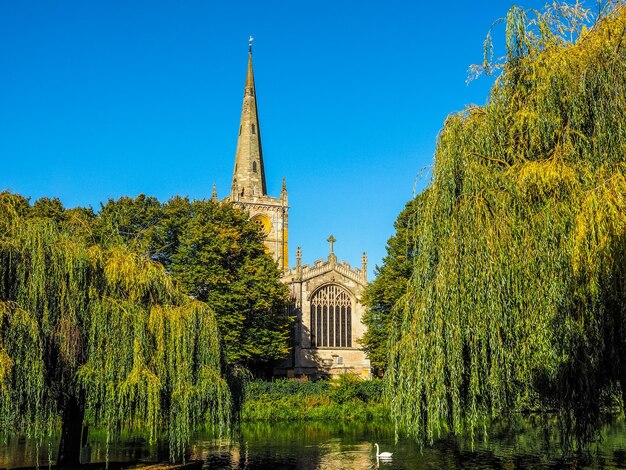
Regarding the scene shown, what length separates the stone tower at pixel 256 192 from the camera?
56.6 metres

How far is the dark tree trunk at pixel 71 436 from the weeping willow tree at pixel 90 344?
0.02 metres

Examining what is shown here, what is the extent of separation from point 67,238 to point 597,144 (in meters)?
11.7

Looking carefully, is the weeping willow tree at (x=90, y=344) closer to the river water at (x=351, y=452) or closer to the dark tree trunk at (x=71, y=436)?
the dark tree trunk at (x=71, y=436)

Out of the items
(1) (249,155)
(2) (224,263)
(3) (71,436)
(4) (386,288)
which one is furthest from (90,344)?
(1) (249,155)

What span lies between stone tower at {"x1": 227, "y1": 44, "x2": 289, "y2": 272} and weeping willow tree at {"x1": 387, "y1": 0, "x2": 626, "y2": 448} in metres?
45.4

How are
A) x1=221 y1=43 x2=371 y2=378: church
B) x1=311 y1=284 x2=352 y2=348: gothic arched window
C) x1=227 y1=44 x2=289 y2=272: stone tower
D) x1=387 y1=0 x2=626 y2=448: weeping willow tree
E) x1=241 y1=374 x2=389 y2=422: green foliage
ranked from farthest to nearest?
x1=227 y1=44 x2=289 y2=272: stone tower, x1=311 y1=284 x2=352 y2=348: gothic arched window, x1=221 y1=43 x2=371 y2=378: church, x1=241 y1=374 x2=389 y2=422: green foliage, x1=387 y1=0 x2=626 y2=448: weeping willow tree

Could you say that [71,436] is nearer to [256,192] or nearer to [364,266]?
[364,266]

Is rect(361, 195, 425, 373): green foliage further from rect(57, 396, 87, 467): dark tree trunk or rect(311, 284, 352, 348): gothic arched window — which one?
rect(57, 396, 87, 467): dark tree trunk

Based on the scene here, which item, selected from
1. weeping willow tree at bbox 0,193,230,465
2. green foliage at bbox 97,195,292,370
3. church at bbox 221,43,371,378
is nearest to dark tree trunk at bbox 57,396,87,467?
weeping willow tree at bbox 0,193,230,465

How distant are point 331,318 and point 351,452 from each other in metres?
28.9

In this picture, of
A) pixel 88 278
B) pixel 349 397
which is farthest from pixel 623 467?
pixel 349 397

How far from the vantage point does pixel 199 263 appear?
36750 millimetres

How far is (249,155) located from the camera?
57938mm

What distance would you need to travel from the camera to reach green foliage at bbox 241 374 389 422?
34.1 m
